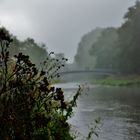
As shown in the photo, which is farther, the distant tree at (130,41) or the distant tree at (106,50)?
the distant tree at (106,50)

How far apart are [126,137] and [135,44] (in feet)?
252

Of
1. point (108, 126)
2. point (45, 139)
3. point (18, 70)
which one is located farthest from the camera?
point (108, 126)

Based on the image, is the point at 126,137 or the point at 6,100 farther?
the point at 126,137

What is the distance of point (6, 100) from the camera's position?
7.99 m

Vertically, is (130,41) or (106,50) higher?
(106,50)

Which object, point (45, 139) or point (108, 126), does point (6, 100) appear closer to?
point (45, 139)

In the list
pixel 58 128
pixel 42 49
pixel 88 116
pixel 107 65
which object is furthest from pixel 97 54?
pixel 58 128

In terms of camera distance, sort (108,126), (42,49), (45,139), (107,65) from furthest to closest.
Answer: (42,49) < (107,65) < (108,126) < (45,139)

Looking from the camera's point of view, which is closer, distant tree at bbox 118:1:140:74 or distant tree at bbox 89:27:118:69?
distant tree at bbox 118:1:140:74

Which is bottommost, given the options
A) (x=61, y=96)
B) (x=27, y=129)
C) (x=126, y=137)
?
(x=126, y=137)

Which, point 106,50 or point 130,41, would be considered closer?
point 130,41

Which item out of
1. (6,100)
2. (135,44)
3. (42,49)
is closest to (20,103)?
(6,100)

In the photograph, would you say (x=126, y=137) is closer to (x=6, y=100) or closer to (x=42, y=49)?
(x=6, y=100)

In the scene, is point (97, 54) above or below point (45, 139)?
above
